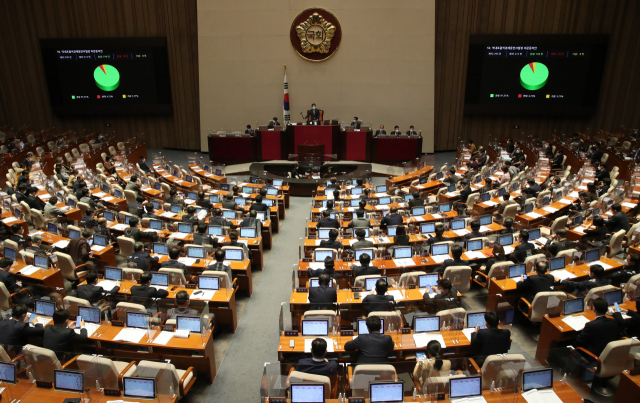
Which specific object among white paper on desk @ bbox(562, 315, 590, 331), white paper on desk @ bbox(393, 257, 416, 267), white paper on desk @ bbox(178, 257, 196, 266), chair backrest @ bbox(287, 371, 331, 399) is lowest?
white paper on desk @ bbox(562, 315, 590, 331)

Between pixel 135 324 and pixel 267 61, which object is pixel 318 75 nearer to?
pixel 267 61

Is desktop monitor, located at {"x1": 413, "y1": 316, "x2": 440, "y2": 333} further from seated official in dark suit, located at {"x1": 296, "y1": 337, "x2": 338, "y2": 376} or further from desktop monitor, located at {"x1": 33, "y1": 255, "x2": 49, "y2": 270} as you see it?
desktop monitor, located at {"x1": 33, "y1": 255, "x2": 49, "y2": 270}

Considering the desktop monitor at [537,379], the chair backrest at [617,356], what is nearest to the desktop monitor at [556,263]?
the chair backrest at [617,356]

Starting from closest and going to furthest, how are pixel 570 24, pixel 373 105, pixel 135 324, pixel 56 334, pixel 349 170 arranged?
pixel 56 334
pixel 135 324
pixel 349 170
pixel 570 24
pixel 373 105

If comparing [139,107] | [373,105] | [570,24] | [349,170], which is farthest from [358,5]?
[139,107]

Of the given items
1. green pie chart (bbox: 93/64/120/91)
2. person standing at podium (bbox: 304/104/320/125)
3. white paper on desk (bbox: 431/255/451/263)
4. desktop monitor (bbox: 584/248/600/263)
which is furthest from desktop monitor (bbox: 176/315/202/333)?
green pie chart (bbox: 93/64/120/91)

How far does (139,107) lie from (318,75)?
8276 millimetres

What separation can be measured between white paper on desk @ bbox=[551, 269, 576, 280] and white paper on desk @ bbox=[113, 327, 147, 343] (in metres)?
6.22

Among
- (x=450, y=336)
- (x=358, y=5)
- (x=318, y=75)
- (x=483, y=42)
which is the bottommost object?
(x=450, y=336)

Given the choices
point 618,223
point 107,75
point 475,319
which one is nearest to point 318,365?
point 475,319

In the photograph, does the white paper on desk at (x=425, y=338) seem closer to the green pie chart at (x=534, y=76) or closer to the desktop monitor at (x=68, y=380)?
the desktop monitor at (x=68, y=380)

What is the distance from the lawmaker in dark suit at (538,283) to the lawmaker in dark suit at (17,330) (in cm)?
667

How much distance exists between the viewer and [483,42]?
18953 millimetres

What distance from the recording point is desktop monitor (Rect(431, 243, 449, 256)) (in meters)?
8.16
